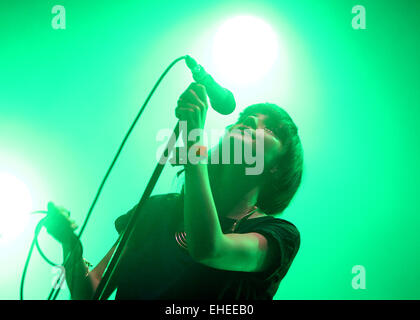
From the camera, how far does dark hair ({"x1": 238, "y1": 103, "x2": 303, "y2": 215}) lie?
619mm

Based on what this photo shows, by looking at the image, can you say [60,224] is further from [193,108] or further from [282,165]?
[282,165]

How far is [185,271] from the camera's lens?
0.49 m

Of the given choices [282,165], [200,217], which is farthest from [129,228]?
[282,165]

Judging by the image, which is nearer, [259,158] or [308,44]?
[259,158]

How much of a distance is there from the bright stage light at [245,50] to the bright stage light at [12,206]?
137 centimetres

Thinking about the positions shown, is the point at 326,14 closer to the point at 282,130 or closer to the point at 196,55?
the point at 196,55

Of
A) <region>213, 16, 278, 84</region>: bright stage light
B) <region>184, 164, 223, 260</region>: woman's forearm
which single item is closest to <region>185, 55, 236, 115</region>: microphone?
<region>184, 164, 223, 260</region>: woman's forearm

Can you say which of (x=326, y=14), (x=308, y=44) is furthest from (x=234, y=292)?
(x=326, y=14)

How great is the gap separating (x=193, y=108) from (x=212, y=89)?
14 centimetres

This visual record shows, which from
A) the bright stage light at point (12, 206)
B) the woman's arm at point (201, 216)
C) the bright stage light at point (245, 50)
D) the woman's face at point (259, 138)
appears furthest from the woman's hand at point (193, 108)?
the bright stage light at point (12, 206)

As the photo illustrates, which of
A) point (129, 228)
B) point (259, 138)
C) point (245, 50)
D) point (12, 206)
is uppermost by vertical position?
point (245, 50)

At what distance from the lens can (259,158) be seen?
1.83ft

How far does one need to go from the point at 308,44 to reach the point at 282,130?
1250mm

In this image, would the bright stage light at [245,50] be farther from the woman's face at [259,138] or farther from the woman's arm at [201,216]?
the woman's arm at [201,216]
